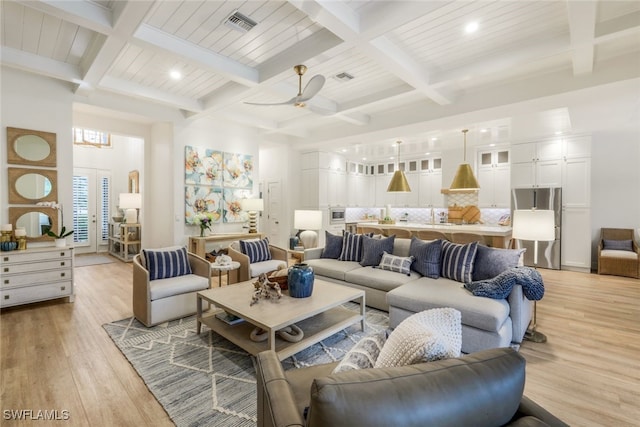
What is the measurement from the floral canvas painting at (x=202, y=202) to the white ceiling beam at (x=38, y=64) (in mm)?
2337

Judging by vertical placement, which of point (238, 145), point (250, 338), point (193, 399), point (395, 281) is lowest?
point (193, 399)

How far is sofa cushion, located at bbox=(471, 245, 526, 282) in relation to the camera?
10.2 ft

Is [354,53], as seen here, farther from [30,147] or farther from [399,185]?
[30,147]

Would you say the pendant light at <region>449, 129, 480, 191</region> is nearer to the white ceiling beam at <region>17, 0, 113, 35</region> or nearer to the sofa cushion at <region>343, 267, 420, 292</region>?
the sofa cushion at <region>343, 267, 420, 292</region>

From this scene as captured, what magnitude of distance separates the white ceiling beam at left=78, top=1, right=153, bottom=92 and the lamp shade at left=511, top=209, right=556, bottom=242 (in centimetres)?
392

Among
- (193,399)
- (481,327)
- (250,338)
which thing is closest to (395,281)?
(481,327)

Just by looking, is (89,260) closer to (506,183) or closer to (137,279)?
(137,279)

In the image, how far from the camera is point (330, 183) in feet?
25.9

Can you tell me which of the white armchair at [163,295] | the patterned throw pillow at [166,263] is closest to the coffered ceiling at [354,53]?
the patterned throw pillow at [166,263]

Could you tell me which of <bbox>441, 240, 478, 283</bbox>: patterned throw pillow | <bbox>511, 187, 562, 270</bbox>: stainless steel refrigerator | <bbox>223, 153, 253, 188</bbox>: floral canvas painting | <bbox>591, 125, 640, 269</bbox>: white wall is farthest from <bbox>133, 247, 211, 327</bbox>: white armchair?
<bbox>591, 125, 640, 269</bbox>: white wall

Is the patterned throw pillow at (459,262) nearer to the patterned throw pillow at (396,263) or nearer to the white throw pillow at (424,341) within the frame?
the patterned throw pillow at (396,263)

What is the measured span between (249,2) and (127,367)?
3.21 metres

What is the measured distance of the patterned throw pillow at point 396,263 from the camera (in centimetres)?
367

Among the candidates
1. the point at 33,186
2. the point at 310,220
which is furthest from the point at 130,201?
the point at 310,220
